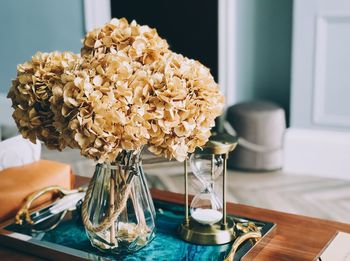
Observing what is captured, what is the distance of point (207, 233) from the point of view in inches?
37.8

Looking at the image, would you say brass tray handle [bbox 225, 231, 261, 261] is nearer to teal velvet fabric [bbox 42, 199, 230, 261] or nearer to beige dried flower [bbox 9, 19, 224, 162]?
teal velvet fabric [bbox 42, 199, 230, 261]

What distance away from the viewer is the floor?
6.69ft

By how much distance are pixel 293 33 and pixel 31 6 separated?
155 centimetres

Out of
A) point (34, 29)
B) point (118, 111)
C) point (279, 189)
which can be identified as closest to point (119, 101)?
point (118, 111)

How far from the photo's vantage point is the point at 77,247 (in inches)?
37.5

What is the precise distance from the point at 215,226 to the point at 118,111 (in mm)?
342

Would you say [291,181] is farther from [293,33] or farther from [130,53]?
[130,53]

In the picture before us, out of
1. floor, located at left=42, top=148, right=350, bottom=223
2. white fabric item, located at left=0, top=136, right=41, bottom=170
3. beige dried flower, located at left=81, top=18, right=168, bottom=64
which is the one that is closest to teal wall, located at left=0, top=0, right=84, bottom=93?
floor, located at left=42, top=148, right=350, bottom=223

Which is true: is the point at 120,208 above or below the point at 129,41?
below

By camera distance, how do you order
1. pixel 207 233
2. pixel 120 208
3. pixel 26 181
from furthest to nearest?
pixel 26 181 → pixel 207 233 → pixel 120 208

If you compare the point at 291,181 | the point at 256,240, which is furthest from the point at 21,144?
the point at 291,181

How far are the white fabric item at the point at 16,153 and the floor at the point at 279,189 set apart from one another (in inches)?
42.6

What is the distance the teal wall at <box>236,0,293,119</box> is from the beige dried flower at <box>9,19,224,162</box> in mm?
1824

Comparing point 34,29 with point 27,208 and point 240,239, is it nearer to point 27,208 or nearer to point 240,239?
point 27,208
